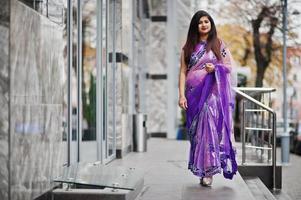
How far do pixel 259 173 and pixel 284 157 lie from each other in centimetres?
843

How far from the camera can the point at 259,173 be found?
352 inches

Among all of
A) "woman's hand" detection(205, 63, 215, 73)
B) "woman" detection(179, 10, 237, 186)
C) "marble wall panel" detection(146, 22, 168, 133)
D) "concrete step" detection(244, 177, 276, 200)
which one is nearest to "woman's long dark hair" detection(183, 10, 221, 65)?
"woman" detection(179, 10, 237, 186)

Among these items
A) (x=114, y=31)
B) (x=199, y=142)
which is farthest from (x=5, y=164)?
(x=114, y=31)

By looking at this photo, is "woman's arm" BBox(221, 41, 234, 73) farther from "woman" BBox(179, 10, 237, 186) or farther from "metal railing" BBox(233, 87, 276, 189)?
"metal railing" BBox(233, 87, 276, 189)

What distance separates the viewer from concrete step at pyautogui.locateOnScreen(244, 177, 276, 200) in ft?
22.7

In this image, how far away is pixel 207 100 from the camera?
21.7 feet

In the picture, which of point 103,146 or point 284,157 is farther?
point 284,157

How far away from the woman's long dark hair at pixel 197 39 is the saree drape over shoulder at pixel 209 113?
0.05 m

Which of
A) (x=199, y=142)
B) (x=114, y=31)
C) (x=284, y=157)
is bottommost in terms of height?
(x=284, y=157)

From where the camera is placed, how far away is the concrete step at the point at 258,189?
6.93 m

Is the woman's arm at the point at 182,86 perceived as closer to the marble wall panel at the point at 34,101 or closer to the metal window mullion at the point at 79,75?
the marble wall panel at the point at 34,101

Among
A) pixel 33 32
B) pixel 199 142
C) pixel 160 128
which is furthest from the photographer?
pixel 160 128

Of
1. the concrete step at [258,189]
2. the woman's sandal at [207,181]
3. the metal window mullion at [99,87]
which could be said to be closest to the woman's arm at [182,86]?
the woman's sandal at [207,181]

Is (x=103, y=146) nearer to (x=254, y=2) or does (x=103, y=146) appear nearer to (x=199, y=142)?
(x=199, y=142)
